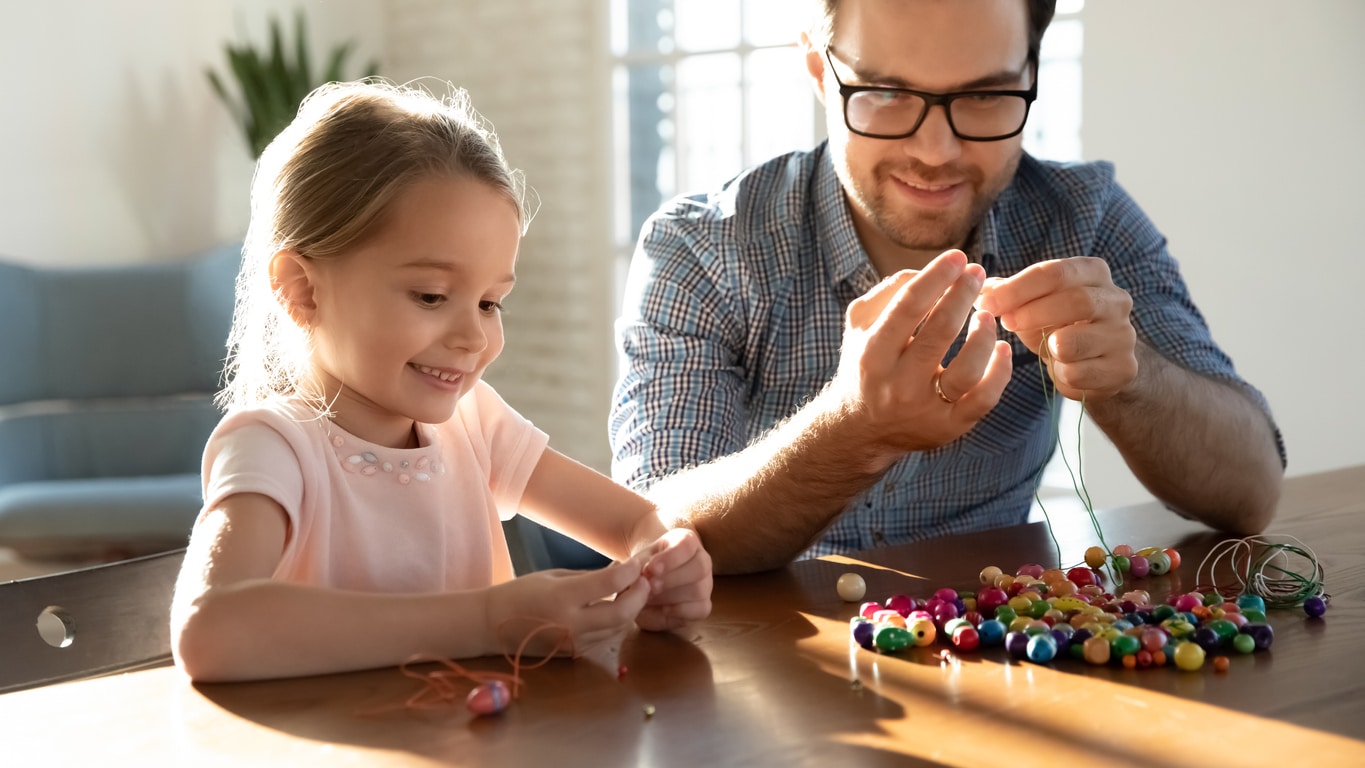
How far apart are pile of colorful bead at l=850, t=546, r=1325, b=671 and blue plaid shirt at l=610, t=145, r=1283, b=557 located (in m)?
0.69

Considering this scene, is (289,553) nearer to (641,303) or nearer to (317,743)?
(317,743)

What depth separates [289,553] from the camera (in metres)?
1.07

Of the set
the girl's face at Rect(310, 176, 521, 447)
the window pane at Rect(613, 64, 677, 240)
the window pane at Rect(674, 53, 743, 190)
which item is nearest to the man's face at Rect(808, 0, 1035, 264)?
the girl's face at Rect(310, 176, 521, 447)

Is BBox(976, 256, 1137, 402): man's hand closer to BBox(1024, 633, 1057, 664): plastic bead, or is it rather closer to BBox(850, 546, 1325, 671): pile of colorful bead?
BBox(850, 546, 1325, 671): pile of colorful bead

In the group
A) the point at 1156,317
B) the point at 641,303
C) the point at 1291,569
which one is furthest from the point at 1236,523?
the point at 641,303

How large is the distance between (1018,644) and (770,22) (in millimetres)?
3677

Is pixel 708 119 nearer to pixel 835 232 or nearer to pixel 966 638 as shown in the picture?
pixel 835 232

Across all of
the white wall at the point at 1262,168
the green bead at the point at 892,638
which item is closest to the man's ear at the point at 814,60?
the green bead at the point at 892,638

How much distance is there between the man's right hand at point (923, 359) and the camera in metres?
1.20

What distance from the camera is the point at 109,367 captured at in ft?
12.9

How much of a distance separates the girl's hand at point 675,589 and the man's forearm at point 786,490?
24cm

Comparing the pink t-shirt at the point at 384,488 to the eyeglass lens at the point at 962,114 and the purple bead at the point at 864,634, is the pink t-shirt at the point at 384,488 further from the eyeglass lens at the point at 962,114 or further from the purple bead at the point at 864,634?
the eyeglass lens at the point at 962,114

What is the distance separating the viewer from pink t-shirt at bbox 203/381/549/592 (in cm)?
107

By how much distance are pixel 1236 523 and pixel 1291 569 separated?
10.4 inches
